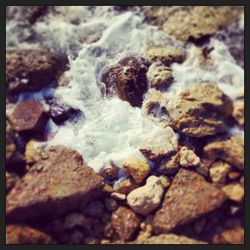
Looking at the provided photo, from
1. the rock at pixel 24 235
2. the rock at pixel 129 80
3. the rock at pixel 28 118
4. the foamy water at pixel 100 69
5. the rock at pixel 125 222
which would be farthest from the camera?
the rock at pixel 129 80

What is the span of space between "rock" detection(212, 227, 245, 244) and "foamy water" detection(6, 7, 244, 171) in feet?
3.79

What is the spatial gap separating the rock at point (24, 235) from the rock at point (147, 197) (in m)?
1.02

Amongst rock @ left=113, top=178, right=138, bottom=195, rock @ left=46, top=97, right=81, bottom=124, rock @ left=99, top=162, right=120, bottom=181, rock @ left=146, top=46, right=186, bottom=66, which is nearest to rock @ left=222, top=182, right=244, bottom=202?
rock @ left=113, top=178, right=138, bottom=195

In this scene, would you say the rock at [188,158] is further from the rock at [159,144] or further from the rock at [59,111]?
the rock at [59,111]

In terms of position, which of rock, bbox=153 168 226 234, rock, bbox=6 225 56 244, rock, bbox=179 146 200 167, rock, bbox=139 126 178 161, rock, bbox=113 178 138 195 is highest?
rock, bbox=139 126 178 161

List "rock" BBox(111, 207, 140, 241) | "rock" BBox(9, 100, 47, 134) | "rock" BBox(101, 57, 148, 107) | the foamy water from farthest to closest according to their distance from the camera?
"rock" BBox(101, 57, 148, 107), the foamy water, "rock" BBox(9, 100, 47, 134), "rock" BBox(111, 207, 140, 241)

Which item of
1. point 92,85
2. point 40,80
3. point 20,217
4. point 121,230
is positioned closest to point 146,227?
Answer: point 121,230

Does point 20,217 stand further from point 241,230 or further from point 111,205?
point 241,230

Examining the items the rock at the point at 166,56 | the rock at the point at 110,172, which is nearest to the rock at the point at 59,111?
the rock at the point at 110,172

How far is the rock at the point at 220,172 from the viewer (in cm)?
404

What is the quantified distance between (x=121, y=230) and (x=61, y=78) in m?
1.98

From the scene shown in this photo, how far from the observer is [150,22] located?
15.6 feet

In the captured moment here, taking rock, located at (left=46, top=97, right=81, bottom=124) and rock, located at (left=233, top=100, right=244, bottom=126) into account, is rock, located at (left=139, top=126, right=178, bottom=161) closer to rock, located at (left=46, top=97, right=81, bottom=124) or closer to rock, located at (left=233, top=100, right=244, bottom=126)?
rock, located at (left=233, top=100, right=244, bottom=126)

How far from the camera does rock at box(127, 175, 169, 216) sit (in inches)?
159
